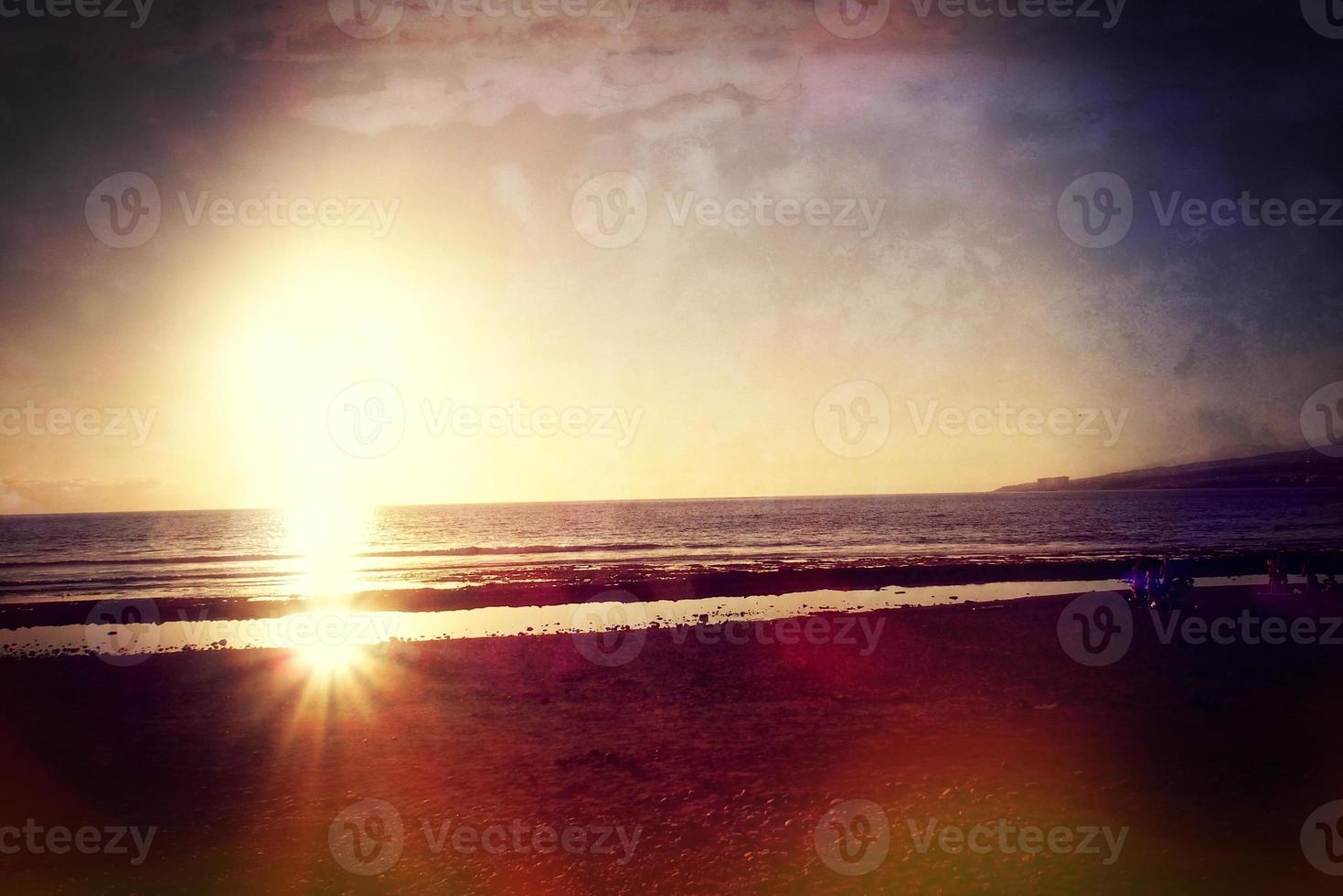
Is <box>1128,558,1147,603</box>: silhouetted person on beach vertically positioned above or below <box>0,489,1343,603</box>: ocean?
below

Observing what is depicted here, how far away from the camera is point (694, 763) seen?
439 inches

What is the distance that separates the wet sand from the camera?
313 inches

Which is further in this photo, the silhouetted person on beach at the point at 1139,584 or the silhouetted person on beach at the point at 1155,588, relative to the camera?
the silhouetted person on beach at the point at 1139,584

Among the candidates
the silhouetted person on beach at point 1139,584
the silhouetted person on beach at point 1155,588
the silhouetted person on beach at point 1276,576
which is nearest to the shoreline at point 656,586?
the silhouetted person on beach at point 1139,584

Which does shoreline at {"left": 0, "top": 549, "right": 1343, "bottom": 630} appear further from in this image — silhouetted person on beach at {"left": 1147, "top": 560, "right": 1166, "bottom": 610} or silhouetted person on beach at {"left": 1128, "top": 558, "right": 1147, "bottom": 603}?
silhouetted person on beach at {"left": 1147, "top": 560, "right": 1166, "bottom": 610}

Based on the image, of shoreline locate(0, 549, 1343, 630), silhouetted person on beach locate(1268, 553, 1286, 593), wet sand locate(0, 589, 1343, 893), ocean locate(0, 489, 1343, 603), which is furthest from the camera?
ocean locate(0, 489, 1343, 603)

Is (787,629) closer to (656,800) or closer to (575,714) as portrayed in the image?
(575,714)

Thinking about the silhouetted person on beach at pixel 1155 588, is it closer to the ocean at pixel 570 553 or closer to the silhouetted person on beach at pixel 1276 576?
the silhouetted person on beach at pixel 1276 576

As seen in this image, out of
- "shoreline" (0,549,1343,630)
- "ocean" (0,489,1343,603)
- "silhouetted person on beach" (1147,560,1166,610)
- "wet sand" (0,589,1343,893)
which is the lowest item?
"wet sand" (0,589,1343,893)

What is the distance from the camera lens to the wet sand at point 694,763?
7.94m

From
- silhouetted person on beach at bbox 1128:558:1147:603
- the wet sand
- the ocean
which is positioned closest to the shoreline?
the ocean

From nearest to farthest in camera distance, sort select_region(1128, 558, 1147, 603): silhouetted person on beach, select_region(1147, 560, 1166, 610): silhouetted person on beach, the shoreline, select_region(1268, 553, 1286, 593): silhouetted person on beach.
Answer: select_region(1147, 560, 1166, 610): silhouetted person on beach, select_region(1128, 558, 1147, 603): silhouetted person on beach, select_region(1268, 553, 1286, 593): silhouetted person on beach, the shoreline

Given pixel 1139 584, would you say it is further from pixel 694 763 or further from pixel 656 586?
pixel 694 763

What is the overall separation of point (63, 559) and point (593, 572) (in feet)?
163
